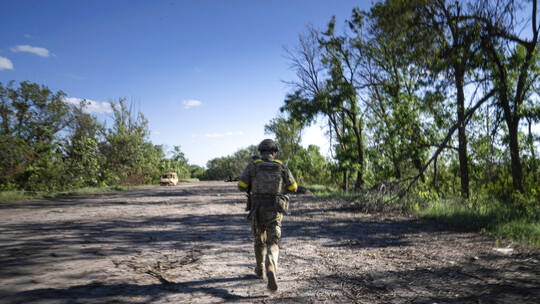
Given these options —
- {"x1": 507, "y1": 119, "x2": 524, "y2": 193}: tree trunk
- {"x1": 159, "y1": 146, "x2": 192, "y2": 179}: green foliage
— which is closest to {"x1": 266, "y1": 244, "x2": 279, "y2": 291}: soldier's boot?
{"x1": 507, "y1": 119, "x2": 524, "y2": 193}: tree trunk

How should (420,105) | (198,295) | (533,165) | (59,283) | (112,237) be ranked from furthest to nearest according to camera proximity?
1. (420,105)
2. (533,165)
3. (112,237)
4. (59,283)
5. (198,295)

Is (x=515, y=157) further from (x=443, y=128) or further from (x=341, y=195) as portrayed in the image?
(x=341, y=195)

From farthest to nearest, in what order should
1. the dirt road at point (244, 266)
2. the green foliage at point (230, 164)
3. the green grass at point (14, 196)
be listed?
the green foliage at point (230, 164) → the green grass at point (14, 196) → the dirt road at point (244, 266)

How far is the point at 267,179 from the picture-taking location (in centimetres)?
426

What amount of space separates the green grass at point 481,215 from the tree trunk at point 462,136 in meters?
0.66

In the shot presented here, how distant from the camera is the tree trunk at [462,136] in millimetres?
9141

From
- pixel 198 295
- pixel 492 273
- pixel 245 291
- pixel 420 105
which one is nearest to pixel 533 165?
pixel 420 105

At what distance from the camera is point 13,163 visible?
15.3m

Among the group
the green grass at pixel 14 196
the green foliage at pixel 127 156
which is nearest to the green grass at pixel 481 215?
the green grass at pixel 14 196

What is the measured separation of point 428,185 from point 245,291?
27.8 feet

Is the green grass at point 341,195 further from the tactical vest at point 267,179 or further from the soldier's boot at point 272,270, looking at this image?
the soldier's boot at point 272,270

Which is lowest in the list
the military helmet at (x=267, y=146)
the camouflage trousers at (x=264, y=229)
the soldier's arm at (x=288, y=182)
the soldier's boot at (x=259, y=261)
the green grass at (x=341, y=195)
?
the green grass at (x=341, y=195)

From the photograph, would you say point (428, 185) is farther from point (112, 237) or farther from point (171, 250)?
point (112, 237)

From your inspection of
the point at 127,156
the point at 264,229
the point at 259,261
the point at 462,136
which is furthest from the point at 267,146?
the point at 127,156
